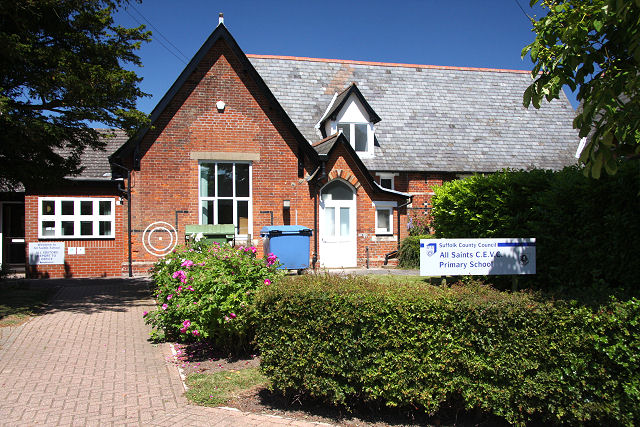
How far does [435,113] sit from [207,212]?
34.5 ft

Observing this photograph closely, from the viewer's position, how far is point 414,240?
53.3ft

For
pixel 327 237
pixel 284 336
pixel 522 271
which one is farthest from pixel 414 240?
pixel 284 336

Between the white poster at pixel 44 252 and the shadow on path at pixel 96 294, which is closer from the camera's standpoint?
the shadow on path at pixel 96 294

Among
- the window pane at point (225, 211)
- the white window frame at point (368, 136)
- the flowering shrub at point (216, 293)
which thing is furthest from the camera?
the white window frame at point (368, 136)

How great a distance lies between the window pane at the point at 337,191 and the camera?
16.5 m

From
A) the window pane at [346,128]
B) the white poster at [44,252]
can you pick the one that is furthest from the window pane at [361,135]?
the white poster at [44,252]

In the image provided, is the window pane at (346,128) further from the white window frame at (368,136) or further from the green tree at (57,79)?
the green tree at (57,79)

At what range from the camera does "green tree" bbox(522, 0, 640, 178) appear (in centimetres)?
427

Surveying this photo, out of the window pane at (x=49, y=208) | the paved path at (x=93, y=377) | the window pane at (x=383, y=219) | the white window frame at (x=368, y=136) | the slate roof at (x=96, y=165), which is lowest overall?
the paved path at (x=93, y=377)

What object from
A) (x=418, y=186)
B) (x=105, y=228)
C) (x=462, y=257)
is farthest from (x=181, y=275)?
(x=418, y=186)

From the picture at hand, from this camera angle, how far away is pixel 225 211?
610 inches

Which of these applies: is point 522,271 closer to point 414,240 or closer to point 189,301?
point 189,301

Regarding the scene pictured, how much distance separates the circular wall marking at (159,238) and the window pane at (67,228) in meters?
3.63

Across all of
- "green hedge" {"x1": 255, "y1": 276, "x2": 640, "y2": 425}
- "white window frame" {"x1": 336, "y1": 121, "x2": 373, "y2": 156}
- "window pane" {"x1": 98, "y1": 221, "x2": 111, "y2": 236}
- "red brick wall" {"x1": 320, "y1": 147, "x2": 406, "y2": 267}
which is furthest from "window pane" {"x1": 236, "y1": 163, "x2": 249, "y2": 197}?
"green hedge" {"x1": 255, "y1": 276, "x2": 640, "y2": 425}
